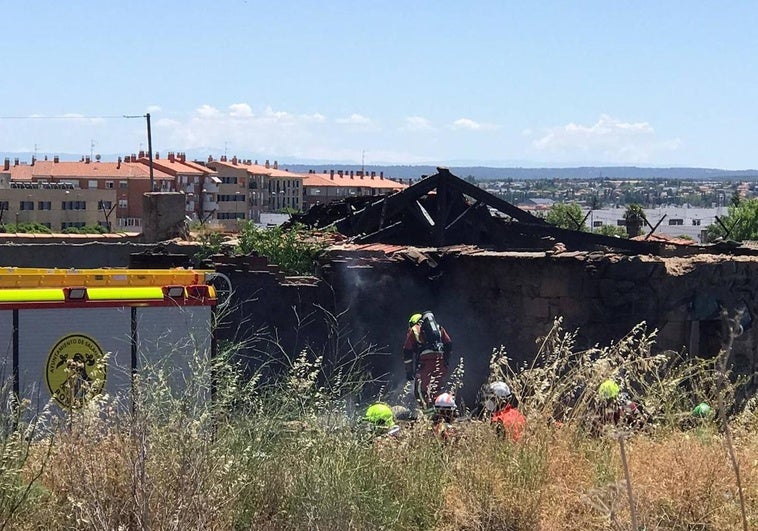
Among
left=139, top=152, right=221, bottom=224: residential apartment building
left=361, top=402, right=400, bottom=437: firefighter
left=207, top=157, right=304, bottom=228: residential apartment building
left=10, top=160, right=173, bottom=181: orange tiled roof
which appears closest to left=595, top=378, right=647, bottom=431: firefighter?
left=361, top=402, right=400, bottom=437: firefighter

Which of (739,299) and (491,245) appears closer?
(739,299)

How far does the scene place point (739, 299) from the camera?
16.4m

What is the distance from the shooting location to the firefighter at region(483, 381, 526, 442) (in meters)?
6.59

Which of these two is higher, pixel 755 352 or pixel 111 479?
pixel 111 479

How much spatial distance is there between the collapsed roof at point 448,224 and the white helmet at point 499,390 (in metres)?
14.1

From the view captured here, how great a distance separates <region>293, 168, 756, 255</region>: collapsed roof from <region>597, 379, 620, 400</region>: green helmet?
1440 cm

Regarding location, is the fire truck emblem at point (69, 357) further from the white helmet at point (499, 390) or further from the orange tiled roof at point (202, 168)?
the orange tiled roof at point (202, 168)

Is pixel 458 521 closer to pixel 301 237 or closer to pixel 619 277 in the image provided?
pixel 619 277

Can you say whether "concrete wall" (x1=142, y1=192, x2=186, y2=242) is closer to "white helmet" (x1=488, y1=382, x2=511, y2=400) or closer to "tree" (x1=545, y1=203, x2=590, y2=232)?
"tree" (x1=545, y1=203, x2=590, y2=232)

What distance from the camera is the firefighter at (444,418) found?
6938 mm

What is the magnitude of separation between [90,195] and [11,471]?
115922 millimetres

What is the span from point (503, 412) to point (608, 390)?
0.66 metres

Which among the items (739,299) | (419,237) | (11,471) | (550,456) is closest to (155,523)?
(11,471)

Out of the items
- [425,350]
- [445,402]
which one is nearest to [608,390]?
[445,402]
